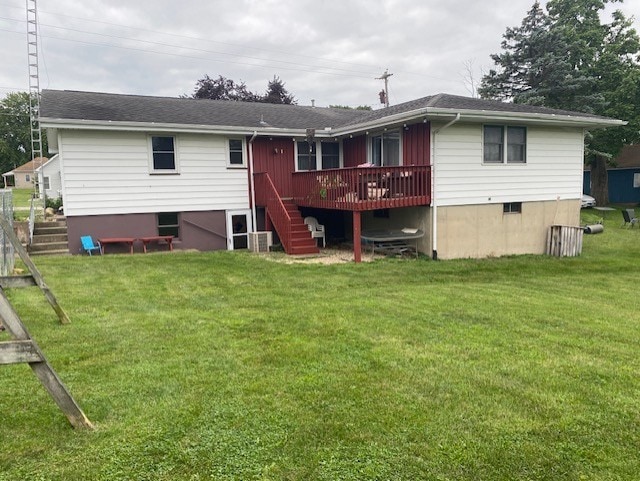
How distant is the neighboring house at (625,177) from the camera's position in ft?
100

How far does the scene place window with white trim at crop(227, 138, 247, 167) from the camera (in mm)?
14602

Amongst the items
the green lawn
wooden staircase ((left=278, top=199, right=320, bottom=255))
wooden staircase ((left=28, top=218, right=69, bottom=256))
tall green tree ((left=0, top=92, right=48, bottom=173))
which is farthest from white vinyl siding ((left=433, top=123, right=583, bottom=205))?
tall green tree ((left=0, top=92, right=48, bottom=173))

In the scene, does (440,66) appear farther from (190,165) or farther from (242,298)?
(242,298)

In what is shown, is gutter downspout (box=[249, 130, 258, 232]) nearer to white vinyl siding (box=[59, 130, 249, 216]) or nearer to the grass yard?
white vinyl siding (box=[59, 130, 249, 216])

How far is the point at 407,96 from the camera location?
44000 mm

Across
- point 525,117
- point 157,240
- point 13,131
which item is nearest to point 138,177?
point 157,240

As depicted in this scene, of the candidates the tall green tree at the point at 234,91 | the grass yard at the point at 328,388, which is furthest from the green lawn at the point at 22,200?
the grass yard at the point at 328,388

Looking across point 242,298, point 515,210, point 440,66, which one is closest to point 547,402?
point 242,298

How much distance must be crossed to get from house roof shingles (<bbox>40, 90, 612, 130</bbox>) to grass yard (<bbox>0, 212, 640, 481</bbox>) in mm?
6827

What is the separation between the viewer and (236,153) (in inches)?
579

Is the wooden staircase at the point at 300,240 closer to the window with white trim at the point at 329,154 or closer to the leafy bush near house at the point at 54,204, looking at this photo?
the window with white trim at the point at 329,154

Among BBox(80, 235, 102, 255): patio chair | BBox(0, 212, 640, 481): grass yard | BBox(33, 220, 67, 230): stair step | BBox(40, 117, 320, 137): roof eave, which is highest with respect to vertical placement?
BBox(40, 117, 320, 137): roof eave

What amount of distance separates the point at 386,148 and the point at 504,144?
345 cm

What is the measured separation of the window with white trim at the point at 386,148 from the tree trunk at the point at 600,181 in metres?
20.3
